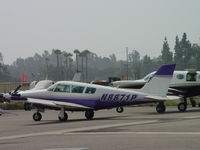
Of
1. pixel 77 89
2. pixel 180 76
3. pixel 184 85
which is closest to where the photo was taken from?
pixel 77 89

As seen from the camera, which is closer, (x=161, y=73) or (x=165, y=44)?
(x=161, y=73)

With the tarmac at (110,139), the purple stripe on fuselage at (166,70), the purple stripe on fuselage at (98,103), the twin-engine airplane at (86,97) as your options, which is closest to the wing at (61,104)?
the twin-engine airplane at (86,97)

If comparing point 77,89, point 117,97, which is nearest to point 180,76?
point 117,97

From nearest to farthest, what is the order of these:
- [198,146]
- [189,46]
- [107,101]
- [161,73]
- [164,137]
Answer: [198,146] < [164,137] < [107,101] < [161,73] < [189,46]

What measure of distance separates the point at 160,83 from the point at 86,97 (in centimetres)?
422

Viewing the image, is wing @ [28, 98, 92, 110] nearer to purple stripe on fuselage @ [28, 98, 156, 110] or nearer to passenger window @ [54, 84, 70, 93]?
purple stripe on fuselage @ [28, 98, 156, 110]

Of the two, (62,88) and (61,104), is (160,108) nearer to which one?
(62,88)

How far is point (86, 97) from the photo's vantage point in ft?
83.2

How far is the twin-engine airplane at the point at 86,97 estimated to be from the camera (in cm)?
2514

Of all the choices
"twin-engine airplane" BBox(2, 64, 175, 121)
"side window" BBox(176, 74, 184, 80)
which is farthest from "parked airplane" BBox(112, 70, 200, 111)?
"twin-engine airplane" BBox(2, 64, 175, 121)

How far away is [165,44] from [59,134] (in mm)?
150054

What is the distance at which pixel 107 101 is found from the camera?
25219 millimetres

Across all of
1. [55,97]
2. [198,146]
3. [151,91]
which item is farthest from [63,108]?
[198,146]

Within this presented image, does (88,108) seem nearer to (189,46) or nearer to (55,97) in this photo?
(55,97)
